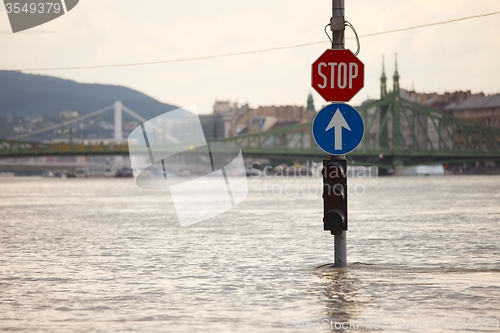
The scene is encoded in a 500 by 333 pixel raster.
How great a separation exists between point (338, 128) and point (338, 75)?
0.66 m

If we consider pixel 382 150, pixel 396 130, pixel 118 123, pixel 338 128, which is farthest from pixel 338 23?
pixel 118 123

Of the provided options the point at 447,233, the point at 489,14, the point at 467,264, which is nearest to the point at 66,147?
the point at 489,14

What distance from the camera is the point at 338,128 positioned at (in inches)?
494

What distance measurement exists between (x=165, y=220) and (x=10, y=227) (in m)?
5.26

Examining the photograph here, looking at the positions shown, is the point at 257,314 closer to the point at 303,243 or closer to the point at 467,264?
the point at 467,264

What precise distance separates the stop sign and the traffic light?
0.88 metres

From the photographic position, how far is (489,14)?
3572 centimetres

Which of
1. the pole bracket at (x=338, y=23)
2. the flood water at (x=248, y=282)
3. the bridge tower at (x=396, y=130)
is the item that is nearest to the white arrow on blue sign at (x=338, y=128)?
the pole bracket at (x=338, y=23)

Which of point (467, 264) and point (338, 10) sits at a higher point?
point (338, 10)

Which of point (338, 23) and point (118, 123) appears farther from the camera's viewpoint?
point (118, 123)

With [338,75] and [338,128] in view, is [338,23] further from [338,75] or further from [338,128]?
[338,128]

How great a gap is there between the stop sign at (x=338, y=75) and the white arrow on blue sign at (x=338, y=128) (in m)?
0.18

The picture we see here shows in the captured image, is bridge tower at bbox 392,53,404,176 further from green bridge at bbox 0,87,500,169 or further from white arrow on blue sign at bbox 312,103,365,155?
white arrow on blue sign at bbox 312,103,365,155

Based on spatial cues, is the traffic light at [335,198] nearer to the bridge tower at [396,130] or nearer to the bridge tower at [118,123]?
the bridge tower at [396,130]
